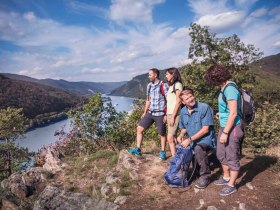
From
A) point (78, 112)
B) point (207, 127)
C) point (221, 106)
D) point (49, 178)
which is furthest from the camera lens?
point (78, 112)

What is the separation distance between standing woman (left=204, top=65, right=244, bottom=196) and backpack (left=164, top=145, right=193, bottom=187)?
0.80 m

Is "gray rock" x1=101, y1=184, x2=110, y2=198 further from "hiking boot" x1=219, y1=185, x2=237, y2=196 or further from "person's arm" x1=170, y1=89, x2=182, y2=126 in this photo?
"hiking boot" x1=219, y1=185, x2=237, y2=196

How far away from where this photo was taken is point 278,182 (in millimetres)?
6035

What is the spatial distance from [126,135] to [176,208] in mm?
9233

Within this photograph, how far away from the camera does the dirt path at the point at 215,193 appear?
211 inches

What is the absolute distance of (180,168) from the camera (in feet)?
20.3

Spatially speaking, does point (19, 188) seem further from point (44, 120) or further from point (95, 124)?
point (44, 120)

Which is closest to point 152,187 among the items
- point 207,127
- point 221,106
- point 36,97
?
point 207,127

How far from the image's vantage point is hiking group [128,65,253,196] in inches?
203

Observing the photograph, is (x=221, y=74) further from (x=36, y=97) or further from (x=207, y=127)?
(x=36, y=97)

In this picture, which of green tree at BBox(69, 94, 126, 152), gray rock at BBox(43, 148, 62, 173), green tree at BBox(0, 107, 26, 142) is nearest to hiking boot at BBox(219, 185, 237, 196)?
gray rock at BBox(43, 148, 62, 173)

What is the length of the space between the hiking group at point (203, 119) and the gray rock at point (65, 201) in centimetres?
184

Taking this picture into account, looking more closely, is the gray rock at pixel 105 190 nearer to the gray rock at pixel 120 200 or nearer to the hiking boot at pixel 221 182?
the gray rock at pixel 120 200

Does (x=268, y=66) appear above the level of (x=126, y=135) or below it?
above
